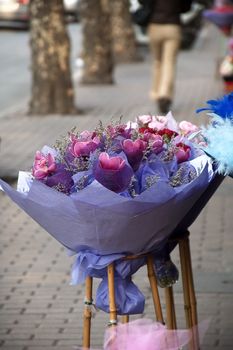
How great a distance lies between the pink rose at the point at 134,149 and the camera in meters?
3.73

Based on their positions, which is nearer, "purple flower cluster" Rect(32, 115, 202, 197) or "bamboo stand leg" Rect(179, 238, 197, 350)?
"purple flower cluster" Rect(32, 115, 202, 197)

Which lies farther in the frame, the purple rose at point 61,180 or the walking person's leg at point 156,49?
the walking person's leg at point 156,49

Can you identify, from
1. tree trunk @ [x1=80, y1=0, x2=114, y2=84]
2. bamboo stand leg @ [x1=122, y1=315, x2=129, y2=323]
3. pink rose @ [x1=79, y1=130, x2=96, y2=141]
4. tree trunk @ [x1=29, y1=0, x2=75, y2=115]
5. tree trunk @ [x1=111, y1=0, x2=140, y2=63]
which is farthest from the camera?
tree trunk @ [x1=111, y1=0, x2=140, y2=63]

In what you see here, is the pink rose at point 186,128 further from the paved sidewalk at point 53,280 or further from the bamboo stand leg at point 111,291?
the paved sidewalk at point 53,280

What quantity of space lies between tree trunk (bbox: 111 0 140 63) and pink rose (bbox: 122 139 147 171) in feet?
60.1

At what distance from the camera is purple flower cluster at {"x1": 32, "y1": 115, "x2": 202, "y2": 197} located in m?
3.65

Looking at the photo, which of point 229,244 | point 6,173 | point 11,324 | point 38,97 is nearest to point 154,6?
point 38,97

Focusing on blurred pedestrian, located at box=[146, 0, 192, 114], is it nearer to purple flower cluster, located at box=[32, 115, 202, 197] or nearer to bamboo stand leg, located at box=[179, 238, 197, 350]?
bamboo stand leg, located at box=[179, 238, 197, 350]

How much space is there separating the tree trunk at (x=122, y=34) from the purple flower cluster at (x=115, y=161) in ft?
59.5

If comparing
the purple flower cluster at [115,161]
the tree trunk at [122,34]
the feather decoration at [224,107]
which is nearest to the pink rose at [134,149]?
the purple flower cluster at [115,161]

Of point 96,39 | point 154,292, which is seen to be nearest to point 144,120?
point 154,292

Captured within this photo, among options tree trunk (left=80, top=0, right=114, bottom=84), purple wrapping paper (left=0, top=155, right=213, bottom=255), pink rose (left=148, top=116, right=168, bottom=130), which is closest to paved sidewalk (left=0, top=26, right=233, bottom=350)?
pink rose (left=148, top=116, right=168, bottom=130)

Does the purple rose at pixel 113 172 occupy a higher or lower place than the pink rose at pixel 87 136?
lower

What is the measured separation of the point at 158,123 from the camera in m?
4.20
